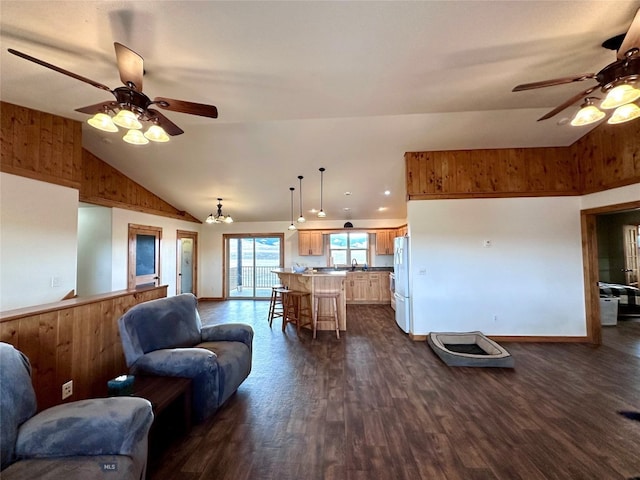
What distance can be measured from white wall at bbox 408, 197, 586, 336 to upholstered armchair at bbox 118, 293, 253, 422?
3.07 metres

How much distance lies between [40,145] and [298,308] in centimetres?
426

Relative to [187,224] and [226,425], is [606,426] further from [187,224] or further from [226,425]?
[187,224]

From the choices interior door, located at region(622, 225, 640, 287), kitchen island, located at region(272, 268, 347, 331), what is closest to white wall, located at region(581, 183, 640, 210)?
interior door, located at region(622, 225, 640, 287)

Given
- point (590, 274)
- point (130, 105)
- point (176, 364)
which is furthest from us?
point (590, 274)

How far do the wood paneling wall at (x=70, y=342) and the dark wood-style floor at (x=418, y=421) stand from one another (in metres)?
1.13

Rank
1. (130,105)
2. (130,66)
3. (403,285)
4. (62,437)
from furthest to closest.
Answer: (403,285)
(130,105)
(130,66)
(62,437)

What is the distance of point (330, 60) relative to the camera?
2.18m

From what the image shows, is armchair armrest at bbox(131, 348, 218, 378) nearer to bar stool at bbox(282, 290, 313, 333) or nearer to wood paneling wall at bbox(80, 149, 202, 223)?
bar stool at bbox(282, 290, 313, 333)

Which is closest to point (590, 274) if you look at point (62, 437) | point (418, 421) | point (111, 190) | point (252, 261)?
point (418, 421)

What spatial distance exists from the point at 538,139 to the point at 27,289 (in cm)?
708

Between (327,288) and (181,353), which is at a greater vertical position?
(327,288)

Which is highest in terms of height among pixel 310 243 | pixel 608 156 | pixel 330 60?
pixel 330 60

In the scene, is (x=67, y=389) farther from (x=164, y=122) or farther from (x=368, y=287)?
(x=368, y=287)

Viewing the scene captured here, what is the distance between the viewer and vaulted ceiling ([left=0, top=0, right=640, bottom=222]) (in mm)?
1749
